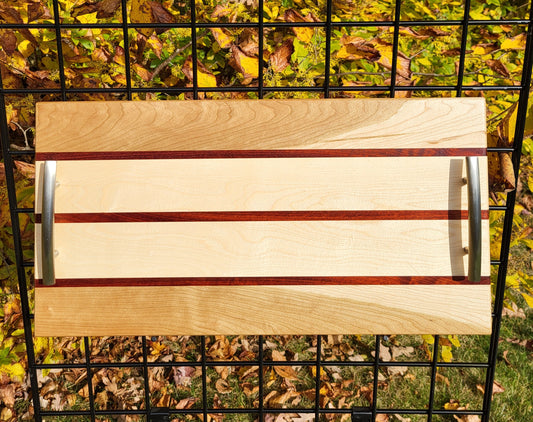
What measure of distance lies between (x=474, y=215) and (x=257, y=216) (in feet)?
2.00

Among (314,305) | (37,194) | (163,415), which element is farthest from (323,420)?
(37,194)

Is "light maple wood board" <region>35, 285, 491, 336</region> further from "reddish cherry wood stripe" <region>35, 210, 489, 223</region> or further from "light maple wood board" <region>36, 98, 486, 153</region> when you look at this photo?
"light maple wood board" <region>36, 98, 486, 153</region>

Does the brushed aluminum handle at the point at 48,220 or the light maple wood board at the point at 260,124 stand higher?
the light maple wood board at the point at 260,124

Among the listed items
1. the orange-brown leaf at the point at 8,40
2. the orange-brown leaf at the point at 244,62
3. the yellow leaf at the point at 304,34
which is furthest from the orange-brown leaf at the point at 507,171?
the orange-brown leaf at the point at 8,40

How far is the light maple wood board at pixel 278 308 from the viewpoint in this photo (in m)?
1.57

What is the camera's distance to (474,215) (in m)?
1.46

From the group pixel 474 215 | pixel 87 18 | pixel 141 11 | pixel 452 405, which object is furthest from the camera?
pixel 452 405

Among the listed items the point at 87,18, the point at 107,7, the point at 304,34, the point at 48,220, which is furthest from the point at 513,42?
the point at 48,220

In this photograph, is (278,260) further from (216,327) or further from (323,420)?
(323,420)

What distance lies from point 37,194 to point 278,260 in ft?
2.39

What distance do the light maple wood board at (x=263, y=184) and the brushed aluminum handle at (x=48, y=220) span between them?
0.08 m

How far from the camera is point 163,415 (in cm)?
183

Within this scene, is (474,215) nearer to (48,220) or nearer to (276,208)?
(276,208)

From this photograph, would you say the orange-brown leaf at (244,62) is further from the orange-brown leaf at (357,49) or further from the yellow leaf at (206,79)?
the orange-brown leaf at (357,49)
